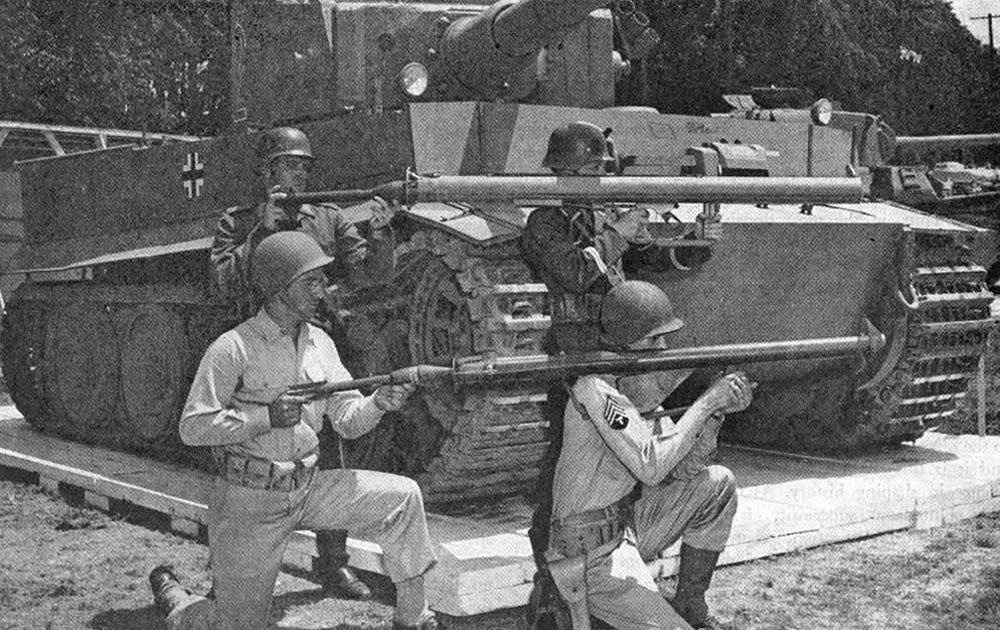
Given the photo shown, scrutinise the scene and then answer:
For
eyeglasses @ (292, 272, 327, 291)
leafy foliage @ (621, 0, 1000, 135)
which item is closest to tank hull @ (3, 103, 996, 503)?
eyeglasses @ (292, 272, 327, 291)

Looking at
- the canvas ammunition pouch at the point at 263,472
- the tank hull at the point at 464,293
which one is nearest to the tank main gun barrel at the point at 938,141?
the tank hull at the point at 464,293

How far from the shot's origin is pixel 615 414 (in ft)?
17.4

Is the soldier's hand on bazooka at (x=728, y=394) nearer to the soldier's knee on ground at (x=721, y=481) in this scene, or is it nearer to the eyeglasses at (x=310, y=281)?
the soldier's knee on ground at (x=721, y=481)

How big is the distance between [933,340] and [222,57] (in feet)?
60.8

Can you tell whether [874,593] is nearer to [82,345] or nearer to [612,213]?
[612,213]

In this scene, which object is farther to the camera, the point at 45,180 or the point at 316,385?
the point at 45,180

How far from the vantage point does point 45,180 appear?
Result: 469 inches

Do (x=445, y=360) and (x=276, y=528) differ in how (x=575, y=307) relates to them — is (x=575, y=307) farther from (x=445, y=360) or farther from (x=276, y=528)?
(x=276, y=528)

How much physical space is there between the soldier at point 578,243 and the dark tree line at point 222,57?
50.2 ft

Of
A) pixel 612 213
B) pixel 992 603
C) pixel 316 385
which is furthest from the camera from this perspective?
pixel 612 213

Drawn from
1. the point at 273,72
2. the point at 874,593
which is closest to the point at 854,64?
the point at 273,72

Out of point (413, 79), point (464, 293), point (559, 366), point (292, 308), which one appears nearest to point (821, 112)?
point (413, 79)

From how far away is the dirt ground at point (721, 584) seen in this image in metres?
6.72

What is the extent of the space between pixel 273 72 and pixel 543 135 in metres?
2.28
